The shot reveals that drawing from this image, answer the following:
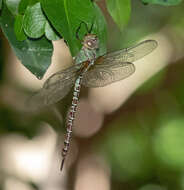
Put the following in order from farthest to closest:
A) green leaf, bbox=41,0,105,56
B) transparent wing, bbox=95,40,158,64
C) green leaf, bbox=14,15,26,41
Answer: transparent wing, bbox=95,40,158,64 → green leaf, bbox=14,15,26,41 → green leaf, bbox=41,0,105,56

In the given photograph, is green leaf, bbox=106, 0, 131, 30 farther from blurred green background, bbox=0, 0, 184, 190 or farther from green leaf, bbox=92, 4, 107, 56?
blurred green background, bbox=0, 0, 184, 190

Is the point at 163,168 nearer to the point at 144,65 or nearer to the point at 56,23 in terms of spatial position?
the point at 144,65

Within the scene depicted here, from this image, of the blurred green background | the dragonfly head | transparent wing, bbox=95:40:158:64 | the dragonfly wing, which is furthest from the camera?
the blurred green background

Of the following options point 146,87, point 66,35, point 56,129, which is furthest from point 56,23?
point 146,87

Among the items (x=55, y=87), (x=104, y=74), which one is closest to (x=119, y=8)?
(x=104, y=74)

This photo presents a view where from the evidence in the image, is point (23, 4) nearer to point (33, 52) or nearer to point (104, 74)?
point (33, 52)

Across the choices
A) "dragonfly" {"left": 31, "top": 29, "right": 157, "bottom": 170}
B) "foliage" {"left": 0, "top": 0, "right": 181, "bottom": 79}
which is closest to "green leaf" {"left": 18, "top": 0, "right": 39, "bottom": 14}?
"foliage" {"left": 0, "top": 0, "right": 181, "bottom": 79}

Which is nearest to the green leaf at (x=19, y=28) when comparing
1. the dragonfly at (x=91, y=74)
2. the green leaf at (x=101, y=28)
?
the green leaf at (x=101, y=28)
